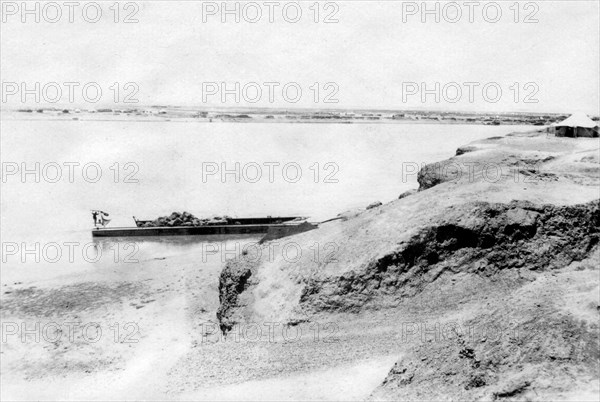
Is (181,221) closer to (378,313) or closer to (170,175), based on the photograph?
(170,175)

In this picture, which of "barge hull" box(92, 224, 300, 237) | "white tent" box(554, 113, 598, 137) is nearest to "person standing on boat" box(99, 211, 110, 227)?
"barge hull" box(92, 224, 300, 237)

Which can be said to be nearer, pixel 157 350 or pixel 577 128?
pixel 157 350

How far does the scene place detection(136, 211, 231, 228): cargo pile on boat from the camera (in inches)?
905

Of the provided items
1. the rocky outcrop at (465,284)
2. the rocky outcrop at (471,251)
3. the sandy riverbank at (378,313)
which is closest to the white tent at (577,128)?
the sandy riverbank at (378,313)

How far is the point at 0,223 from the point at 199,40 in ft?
99.7

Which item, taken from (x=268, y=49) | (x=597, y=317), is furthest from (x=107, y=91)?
(x=597, y=317)

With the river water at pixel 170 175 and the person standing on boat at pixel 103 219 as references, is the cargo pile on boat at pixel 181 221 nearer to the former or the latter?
the river water at pixel 170 175

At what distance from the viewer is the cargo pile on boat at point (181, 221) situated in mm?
22984

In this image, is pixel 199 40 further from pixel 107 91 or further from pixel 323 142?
pixel 323 142

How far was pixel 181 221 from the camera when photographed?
2311 cm

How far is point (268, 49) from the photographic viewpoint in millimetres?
53344

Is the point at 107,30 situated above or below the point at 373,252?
above

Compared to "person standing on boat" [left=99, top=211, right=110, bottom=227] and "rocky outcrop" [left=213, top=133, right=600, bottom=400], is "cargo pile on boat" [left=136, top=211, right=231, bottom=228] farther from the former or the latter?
"rocky outcrop" [left=213, top=133, right=600, bottom=400]

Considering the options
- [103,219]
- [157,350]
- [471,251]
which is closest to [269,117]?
[103,219]
